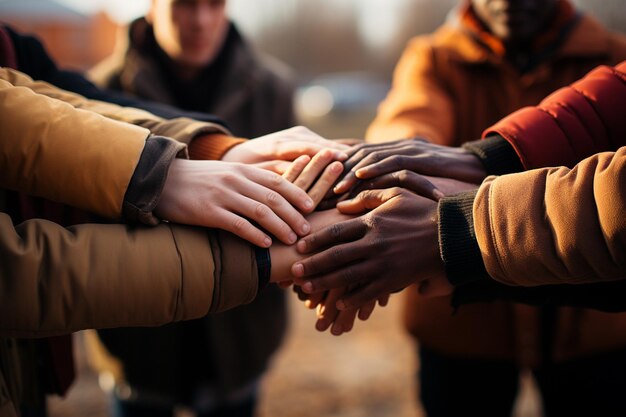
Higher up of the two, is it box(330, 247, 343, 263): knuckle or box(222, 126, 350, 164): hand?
box(222, 126, 350, 164): hand

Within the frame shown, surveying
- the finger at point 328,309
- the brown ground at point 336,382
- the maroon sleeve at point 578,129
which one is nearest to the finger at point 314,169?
the finger at point 328,309

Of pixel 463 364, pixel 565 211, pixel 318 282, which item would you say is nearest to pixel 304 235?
pixel 318 282

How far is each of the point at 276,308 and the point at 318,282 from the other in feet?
3.80

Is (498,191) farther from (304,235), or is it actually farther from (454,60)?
(454,60)

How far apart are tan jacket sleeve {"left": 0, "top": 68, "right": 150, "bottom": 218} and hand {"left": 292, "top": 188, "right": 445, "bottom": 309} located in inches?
20.7

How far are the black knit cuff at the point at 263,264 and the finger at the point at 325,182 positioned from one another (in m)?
0.28

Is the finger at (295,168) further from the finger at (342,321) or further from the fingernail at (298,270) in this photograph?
the finger at (342,321)

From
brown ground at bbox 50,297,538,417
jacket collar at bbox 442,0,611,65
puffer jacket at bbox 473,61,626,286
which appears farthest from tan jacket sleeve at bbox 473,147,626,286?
brown ground at bbox 50,297,538,417

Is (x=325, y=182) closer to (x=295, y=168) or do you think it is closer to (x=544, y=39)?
(x=295, y=168)

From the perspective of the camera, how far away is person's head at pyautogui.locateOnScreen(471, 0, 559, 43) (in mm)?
2201

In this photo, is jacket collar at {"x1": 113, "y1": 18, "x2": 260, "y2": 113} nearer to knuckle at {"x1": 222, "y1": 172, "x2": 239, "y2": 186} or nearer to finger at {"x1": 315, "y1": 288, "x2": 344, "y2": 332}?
knuckle at {"x1": 222, "y1": 172, "x2": 239, "y2": 186}

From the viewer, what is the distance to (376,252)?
5.13 feet

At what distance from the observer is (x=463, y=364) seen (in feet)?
7.41

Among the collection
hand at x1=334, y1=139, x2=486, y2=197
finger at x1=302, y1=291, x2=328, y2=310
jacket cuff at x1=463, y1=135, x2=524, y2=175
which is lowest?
finger at x1=302, y1=291, x2=328, y2=310
